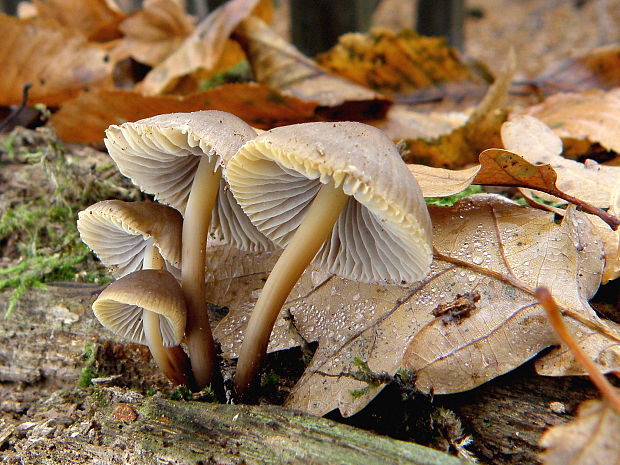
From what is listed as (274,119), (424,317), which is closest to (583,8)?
(274,119)

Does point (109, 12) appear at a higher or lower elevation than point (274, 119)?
higher

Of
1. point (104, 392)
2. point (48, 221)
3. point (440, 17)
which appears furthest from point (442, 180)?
point (440, 17)

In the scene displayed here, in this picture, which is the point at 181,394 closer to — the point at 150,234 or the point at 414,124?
the point at 150,234

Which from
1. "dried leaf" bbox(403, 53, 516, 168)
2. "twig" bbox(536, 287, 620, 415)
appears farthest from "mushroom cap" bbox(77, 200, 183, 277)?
"dried leaf" bbox(403, 53, 516, 168)

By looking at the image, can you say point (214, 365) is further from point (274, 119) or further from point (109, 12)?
point (109, 12)

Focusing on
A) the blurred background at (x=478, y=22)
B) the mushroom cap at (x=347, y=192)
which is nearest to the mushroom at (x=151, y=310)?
the mushroom cap at (x=347, y=192)

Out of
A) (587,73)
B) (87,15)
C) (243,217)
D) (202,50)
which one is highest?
(87,15)
